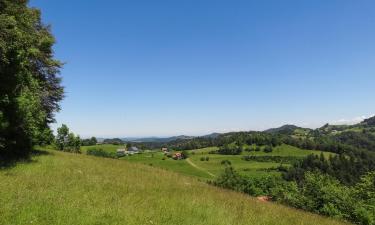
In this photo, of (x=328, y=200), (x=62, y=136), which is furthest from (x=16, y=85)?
(x=62, y=136)

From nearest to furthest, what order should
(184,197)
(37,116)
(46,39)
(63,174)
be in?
(184,197)
(63,174)
(37,116)
(46,39)

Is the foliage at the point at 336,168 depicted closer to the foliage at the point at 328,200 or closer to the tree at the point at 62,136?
the tree at the point at 62,136

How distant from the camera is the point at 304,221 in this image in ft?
41.3

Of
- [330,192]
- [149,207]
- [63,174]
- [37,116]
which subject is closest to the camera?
[149,207]

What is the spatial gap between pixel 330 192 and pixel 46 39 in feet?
88.3

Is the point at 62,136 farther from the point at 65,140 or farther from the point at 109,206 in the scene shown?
the point at 109,206

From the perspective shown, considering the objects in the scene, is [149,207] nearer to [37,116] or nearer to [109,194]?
[109,194]

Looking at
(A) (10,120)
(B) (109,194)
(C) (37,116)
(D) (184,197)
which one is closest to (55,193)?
(B) (109,194)

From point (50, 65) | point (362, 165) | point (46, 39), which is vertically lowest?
point (362, 165)

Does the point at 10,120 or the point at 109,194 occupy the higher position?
the point at 10,120

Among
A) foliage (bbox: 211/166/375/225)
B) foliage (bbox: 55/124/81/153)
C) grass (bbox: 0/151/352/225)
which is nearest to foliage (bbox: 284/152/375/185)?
foliage (bbox: 55/124/81/153)

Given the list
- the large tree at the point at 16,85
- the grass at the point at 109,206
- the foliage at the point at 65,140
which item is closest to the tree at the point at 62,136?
the foliage at the point at 65,140

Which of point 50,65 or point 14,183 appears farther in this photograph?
point 50,65

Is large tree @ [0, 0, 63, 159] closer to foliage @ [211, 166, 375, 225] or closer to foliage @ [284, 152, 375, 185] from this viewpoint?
foliage @ [211, 166, 375, 225]
